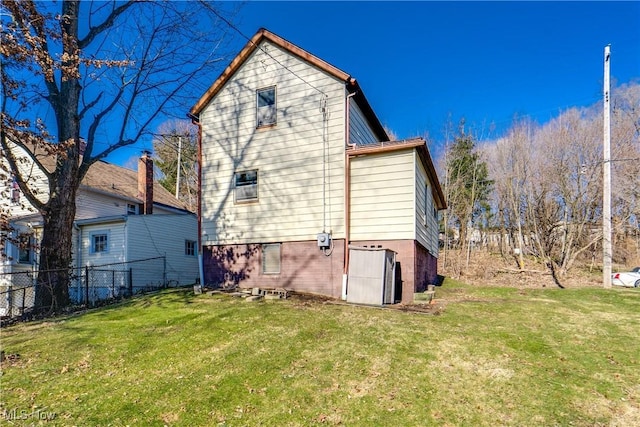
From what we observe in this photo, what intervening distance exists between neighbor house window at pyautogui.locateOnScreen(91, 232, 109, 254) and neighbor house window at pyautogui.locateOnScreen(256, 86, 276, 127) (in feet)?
32.4

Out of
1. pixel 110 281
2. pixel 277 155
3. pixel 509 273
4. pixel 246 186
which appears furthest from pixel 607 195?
pixel 110 281

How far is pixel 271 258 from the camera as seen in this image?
1198cm

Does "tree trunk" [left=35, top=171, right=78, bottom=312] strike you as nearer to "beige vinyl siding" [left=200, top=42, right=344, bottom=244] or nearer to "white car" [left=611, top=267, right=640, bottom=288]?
"beige vinyl siding" [left=200, top=42, right=344, bottom=244]

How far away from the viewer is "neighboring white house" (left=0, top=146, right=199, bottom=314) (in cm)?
1641

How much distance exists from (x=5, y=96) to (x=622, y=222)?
28.5 meters

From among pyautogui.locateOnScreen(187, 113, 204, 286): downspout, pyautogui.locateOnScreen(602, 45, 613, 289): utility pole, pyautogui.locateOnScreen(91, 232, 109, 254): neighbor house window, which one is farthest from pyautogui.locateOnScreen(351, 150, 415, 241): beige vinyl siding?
pyautogui.locateOnScreen(91, 232, 109, 254): neighbor house window

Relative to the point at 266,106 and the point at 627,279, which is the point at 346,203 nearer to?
the point at 266,106

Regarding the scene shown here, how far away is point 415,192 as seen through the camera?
10.3 metres

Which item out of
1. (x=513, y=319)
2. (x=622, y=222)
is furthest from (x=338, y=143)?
(x=622, y=222)

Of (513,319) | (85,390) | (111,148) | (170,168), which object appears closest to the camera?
(85,390)

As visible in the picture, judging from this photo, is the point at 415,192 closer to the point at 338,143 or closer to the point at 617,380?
the point at 338,143

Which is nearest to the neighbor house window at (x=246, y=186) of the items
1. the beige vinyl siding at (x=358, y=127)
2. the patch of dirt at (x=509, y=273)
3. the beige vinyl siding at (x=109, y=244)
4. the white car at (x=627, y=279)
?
the beige vinyl siding at (x=358, y=127)

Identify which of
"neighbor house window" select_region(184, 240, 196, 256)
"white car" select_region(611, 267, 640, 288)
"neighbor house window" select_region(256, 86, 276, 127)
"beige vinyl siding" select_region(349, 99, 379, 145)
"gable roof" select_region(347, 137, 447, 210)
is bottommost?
"white car" select_region(611, 267, 640, 288)

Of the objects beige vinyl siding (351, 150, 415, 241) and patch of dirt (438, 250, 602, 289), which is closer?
beige vinyl siding (351, 150, 415, 241)
